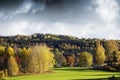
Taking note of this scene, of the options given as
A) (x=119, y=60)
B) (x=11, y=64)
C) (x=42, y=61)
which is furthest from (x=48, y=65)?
(x=119, y=60)

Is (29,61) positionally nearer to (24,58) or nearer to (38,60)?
(24,58)

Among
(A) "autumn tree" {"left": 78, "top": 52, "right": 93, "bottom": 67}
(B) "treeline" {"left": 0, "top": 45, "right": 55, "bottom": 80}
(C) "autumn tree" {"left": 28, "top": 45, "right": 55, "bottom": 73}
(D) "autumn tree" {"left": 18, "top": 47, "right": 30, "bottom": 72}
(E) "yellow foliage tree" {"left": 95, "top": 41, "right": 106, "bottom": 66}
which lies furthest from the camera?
(A) "autumn tree" {"left": 78, "top": 52, "right": 93, "bottom": 67}

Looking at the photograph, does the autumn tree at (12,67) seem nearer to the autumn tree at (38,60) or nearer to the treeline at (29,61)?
the treeline at (29,61)

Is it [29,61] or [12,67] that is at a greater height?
[29,61]

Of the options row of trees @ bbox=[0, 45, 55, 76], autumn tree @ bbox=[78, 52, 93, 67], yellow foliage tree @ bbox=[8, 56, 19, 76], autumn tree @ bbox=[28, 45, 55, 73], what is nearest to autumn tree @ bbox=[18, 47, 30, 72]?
row of trees @ bbox=[0, 45, 55, 76]

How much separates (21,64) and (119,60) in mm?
42830

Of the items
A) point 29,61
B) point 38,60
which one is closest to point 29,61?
point 29,61

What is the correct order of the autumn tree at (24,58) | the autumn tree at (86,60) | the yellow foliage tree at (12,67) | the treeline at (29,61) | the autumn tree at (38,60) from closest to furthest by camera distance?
1. the yellow foliage tree at (12,67)
2. the treeline at (29,61)
3. the autumn tree at (38,60)
4. the autumn tree at (24,58)
5. the autumn tree at (86,60)

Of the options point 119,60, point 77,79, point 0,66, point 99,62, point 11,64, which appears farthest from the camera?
point 99,62

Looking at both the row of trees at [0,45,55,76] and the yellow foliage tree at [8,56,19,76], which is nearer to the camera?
the yellow foliage tree at [8,56,19,76]

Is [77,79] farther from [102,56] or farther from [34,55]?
→ [102,56]

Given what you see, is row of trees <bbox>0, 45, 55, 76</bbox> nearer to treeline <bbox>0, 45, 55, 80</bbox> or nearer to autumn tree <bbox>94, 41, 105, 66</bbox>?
treeline <bbox>0, 45, 55, 80</bbox>

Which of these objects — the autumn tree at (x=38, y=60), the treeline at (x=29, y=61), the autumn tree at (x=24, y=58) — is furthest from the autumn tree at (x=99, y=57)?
the autumn tree at (x=24, y=58)

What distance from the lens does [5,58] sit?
14438 cm
